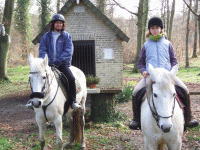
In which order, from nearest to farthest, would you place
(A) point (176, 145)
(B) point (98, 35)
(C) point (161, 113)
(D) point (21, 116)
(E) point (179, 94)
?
1. (C) point (161, 113)
2. (A) point (176, 145)
3. (E) point (179, 94)
4. (D) point (21, 116)
5. (B) point (98, 35)

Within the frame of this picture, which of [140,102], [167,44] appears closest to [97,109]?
[140,102]

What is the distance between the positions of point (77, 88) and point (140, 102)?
193 cm

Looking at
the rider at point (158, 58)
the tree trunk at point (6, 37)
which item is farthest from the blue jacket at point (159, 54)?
the tree trunk at point (6, 37)

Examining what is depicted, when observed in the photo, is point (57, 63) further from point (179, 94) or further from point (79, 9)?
point (79, 9)

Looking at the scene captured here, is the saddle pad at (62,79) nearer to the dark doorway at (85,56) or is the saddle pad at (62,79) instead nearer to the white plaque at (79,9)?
the dark doorway at (85,56)

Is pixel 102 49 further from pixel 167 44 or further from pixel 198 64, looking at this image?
pixel 198 64

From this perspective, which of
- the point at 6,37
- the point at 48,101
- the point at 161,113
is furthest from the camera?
the point at 6,37

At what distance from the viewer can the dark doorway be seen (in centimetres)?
1127

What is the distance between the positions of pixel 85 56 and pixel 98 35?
135 centimetres

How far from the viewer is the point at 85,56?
463 inches

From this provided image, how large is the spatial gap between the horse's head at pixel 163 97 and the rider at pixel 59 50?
2411 mm

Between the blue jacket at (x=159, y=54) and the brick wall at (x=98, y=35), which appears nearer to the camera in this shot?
the blue jacket at (x=159, y=54)

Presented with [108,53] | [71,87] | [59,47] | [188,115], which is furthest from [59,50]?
[108,53]

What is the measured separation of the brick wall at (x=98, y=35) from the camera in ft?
36.6
